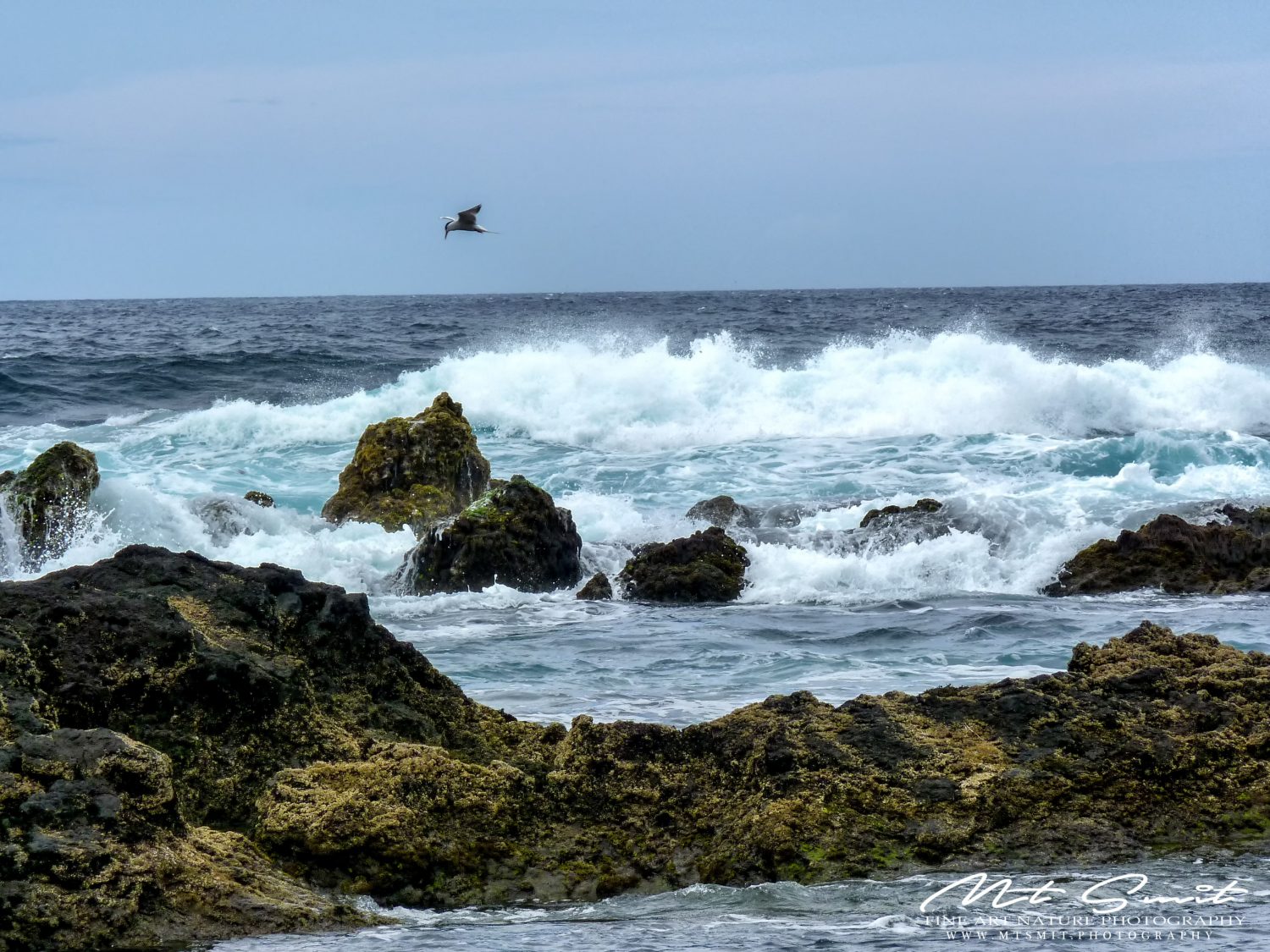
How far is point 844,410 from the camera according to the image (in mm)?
21453

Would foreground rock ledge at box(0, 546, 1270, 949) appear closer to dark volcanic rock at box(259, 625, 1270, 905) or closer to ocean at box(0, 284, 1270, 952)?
dark volcanic rock at box(259, 625, 1270, 905)

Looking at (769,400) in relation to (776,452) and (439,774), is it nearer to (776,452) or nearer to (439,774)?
(776,452)

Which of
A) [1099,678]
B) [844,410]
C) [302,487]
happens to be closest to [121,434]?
[302,487]

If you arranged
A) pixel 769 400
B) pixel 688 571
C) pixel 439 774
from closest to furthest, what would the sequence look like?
pixel 439 774, pixel 688 571, pixel 769 400

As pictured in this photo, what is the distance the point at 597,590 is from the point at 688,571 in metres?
0.73

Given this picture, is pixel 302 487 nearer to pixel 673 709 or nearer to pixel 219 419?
pixel 219 419

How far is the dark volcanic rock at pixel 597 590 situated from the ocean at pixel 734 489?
0.20 m

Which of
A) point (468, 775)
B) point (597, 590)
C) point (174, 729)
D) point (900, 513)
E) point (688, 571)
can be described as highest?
point (174, 729)

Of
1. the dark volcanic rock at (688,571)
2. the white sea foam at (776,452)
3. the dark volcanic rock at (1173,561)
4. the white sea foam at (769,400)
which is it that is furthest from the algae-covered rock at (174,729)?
the white sea foam at (769,400)

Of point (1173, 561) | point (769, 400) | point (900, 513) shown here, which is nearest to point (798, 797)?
point (1173, 561)

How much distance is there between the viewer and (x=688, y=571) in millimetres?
10586

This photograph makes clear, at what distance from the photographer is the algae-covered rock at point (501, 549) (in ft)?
34.8

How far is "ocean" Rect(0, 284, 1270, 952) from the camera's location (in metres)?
3.88

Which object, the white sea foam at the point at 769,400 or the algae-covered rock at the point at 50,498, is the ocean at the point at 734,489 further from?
the algae-covered rock at the point at 50,498
